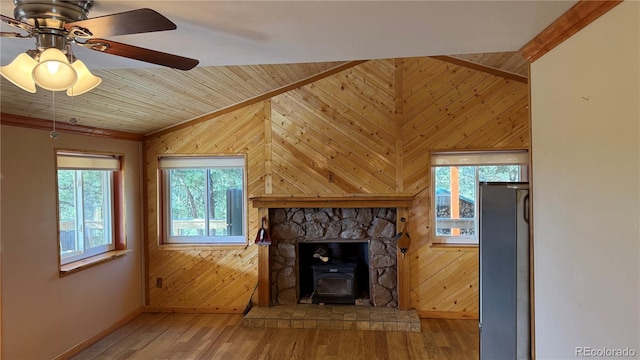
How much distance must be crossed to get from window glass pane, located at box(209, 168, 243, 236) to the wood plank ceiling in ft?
2.53

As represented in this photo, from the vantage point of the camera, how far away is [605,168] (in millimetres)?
1273

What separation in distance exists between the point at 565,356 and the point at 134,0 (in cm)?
219

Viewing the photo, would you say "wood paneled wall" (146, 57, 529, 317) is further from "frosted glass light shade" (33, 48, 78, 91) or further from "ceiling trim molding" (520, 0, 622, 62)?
"frosted glass light shade" (33, 48, 78, 91)

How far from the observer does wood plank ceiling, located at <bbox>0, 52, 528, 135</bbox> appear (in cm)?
283

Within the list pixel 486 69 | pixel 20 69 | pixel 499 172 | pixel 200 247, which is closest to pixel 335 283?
pixel 200 247

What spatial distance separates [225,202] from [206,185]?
31cm

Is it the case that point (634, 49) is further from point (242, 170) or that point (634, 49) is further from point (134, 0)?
point (242, 170)

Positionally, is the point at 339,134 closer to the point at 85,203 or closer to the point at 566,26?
the point at 85,203

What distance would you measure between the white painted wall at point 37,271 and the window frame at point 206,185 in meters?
0.74

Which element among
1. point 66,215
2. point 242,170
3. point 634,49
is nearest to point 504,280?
point 634,49

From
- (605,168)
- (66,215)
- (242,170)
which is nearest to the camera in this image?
(605,168)

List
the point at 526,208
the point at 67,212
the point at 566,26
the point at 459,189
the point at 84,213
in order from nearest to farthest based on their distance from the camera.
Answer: the point at 566,26, the point at 526,208, the point at 67,212, the point at 84,213, the point at 459,189

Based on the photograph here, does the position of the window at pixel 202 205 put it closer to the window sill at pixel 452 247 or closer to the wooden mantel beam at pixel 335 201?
the wooden mantel beam at pixel 335 201

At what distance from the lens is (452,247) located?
14.2 feet
